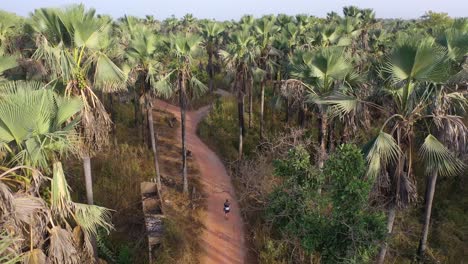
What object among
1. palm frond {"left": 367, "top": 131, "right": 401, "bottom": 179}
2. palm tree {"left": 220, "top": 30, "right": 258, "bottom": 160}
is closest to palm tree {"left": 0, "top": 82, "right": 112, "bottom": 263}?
palm frond {"left": 367, "top": 131, "right": 401, "bottom": 179}

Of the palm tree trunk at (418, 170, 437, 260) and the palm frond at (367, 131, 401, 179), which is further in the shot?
the palm tree trunk at (418, 170, 437, 260)

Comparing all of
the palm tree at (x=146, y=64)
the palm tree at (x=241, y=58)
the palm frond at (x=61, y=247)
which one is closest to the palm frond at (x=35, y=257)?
the palm frond at (x=61, y=247)

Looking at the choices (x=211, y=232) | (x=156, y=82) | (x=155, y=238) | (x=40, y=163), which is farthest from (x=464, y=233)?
(x=40, y=163)

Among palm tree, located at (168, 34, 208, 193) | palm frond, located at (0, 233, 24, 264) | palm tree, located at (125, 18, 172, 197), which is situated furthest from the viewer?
palm tree, located at (168, 34, 208, 193)

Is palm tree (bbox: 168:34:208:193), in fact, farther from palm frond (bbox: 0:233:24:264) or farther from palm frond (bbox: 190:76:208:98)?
palm frond (bbox: 0:233:24:264)

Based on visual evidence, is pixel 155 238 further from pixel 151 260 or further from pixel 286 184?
pixel 286 184

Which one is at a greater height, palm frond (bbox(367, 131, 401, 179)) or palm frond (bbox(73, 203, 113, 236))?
palm frond (bbox(367, 131, 401, 179))

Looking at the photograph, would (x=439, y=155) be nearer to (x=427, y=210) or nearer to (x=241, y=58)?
(x=427, y=210)

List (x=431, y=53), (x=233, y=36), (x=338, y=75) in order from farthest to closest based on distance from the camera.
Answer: (x=233, y=36) < (x=338, y=75) < (x=431, y=53)
